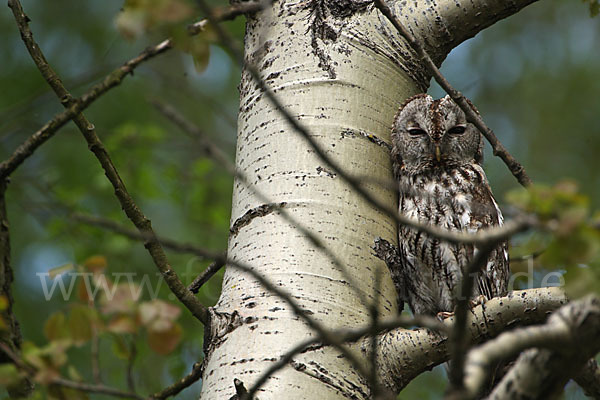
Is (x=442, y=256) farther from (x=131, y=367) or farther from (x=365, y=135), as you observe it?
(x=131, y=367)

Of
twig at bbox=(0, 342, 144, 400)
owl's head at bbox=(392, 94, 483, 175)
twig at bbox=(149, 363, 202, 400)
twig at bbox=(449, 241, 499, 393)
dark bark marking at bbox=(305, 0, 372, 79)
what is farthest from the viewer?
owl's head at bbox=(392, 94, 483, 175)

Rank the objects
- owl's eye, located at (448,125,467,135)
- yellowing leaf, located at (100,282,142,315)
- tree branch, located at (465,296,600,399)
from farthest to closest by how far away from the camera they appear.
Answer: owl's eye, located at (448,125,467,135) < yellowing leaf, located at (100,282,142,315) < tree branch, located at (465,296,600,399)

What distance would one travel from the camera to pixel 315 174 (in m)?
2.04

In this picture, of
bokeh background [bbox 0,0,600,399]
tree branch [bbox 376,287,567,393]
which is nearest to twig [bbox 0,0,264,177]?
bokeh background [bbox 0,0,600,399]

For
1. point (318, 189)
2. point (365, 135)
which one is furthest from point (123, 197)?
point (365, 135)

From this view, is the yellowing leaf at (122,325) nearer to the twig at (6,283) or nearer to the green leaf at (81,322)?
the green leaf at (81,322)

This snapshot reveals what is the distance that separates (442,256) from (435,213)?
0.18 meters

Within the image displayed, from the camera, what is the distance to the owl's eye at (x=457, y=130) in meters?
3.34

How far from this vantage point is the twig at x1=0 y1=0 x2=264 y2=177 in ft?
5.70

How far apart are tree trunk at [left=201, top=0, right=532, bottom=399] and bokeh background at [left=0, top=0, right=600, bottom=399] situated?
276 millimetres

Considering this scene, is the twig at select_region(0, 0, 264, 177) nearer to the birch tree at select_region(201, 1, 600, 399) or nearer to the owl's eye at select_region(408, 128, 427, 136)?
the birch tree at select_region(201, 1, 600, 399)

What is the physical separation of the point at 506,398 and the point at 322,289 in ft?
2.73

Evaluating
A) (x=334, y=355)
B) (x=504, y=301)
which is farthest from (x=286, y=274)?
(x=504, y=301)

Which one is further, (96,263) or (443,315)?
(443,315)
